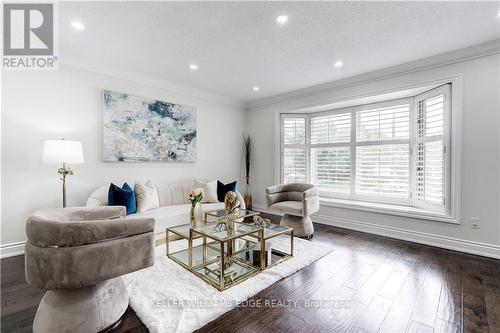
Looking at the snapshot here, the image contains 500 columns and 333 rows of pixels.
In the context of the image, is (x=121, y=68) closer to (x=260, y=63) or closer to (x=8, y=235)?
(x=260, y=63)

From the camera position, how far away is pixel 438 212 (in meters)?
3.18

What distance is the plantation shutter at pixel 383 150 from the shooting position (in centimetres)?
373

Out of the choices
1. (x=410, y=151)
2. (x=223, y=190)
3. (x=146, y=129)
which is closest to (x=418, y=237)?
(x=410, y=151)

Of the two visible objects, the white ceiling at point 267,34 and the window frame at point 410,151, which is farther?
the window frame at point 410,151

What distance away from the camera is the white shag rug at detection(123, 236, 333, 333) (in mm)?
1608

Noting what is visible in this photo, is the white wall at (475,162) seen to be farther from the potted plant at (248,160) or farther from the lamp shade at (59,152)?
the lamp shade at (59,152)

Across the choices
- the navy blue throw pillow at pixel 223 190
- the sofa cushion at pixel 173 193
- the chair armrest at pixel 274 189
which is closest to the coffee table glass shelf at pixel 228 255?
the chair armrest at pixel 274 189

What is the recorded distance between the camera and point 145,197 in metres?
3.29

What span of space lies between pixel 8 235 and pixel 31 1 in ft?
8.49

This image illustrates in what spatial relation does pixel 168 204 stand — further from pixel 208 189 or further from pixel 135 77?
pixel 135 77

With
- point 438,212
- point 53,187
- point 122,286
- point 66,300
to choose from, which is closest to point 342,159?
point 438,212

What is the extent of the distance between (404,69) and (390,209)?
209 centimetres

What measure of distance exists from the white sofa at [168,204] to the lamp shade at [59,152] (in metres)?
0.63

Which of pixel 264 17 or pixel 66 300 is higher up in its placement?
pixel 264 17
